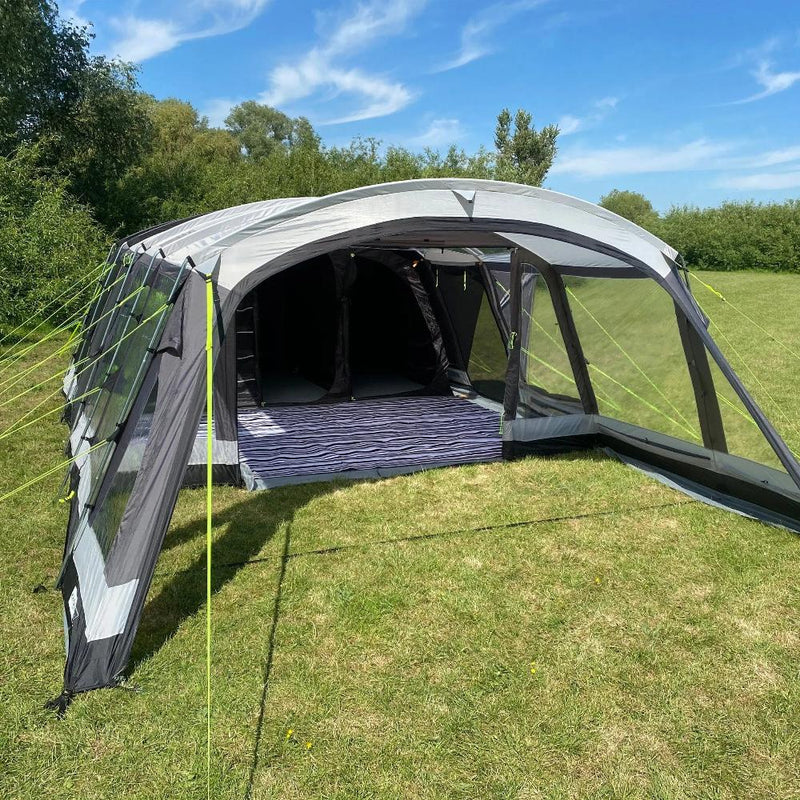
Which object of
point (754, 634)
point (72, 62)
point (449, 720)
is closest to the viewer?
point (449, 720)

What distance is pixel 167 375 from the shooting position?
10.4ft

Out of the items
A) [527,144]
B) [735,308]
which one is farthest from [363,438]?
[527,144]

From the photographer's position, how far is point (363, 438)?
5887mm

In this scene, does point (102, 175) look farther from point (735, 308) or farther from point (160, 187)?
point (735, 308)

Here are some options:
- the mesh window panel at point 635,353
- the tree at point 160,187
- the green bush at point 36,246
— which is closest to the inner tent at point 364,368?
the mesh window panel at point 635,353

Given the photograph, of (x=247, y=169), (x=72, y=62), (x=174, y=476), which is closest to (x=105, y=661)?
(x=174, y=476)

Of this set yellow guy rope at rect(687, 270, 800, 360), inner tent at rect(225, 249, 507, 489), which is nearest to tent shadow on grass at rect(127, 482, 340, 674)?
inner tent at rect(225, 249, 507, 489)

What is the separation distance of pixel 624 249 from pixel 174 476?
3002 millimetres

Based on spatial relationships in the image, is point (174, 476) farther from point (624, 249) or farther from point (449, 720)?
point (624, 249)

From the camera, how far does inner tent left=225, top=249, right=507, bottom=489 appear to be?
18.3 feet

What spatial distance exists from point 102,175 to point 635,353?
1429 cm

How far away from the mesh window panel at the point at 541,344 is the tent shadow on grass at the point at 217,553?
5.96ft

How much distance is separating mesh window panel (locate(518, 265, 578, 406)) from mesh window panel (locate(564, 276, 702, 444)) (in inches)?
7.3

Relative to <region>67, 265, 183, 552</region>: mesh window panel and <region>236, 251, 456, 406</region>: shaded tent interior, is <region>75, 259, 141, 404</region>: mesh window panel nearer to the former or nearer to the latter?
<region>67, 265, 183, 552</region>: mesh window panel
